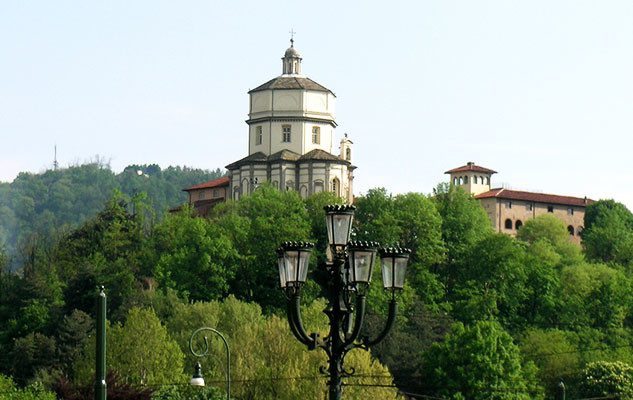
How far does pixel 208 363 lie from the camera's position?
9525 cm

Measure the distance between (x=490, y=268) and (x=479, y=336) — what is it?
25.8m

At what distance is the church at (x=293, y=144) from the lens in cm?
14488

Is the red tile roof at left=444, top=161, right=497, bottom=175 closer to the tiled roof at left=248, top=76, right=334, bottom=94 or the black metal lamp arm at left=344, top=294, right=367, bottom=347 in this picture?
the tiled roof at left=248, top=76, right=334, bottom=94

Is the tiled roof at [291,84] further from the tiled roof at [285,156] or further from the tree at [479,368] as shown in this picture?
the tree at [479,368]

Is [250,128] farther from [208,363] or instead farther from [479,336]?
[208,363]

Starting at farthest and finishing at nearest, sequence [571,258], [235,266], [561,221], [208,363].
Result: [561,221], [571,258], [235,266], [208,363]

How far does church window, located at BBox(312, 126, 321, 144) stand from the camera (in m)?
148

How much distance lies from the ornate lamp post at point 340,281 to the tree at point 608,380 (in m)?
76.0

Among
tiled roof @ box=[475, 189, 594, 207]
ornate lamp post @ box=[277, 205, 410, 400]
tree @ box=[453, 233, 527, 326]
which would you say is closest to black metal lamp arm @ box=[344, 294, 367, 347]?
ornate lamp post @ box=[277, 205, 410, 400]

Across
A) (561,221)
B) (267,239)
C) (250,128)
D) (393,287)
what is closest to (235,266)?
(267,239)

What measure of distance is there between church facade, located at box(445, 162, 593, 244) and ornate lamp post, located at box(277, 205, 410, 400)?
143838 mm

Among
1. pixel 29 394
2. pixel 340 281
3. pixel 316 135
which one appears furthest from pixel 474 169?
pixel 340 281

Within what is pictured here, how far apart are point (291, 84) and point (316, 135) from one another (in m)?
4.32

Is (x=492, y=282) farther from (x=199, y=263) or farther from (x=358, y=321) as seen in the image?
(x=358, y=321)
